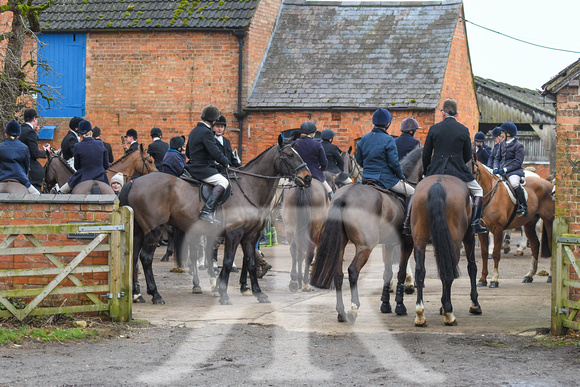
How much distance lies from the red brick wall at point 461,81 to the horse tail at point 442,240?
41.7ft

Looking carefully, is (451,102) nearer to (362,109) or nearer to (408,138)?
(408,138)

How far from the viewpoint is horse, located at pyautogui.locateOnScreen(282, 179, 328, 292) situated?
12.4 metres

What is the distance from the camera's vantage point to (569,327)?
8.47m

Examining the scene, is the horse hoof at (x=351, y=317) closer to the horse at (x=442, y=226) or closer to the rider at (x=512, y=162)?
the horse at (x=442, y=226)

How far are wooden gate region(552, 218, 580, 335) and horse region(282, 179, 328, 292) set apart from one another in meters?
4.50

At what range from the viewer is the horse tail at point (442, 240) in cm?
923

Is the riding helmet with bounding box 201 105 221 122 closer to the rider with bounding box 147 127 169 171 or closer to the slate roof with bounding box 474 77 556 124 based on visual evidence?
the rider with bounding box 147 127 169 171

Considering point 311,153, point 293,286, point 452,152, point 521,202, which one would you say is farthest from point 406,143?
point 521,202

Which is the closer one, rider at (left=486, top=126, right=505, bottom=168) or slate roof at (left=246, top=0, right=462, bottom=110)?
rider at (left=486, top=126, right=505, bottom=168)

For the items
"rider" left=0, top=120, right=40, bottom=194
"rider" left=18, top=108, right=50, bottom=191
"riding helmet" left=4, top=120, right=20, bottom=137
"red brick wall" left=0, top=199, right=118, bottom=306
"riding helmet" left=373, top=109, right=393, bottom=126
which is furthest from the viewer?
"rider" left=18, top=108, right=50, bottom=191

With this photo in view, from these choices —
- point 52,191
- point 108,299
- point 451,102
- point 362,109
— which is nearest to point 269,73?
point 362,109

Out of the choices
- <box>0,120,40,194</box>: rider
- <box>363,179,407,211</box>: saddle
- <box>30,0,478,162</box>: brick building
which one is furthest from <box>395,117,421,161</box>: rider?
<box>30,0,478,162</box>: brick building

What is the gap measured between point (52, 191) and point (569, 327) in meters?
9.50

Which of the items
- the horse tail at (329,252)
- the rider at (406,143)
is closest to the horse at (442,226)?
the horse tail at (329,252)
